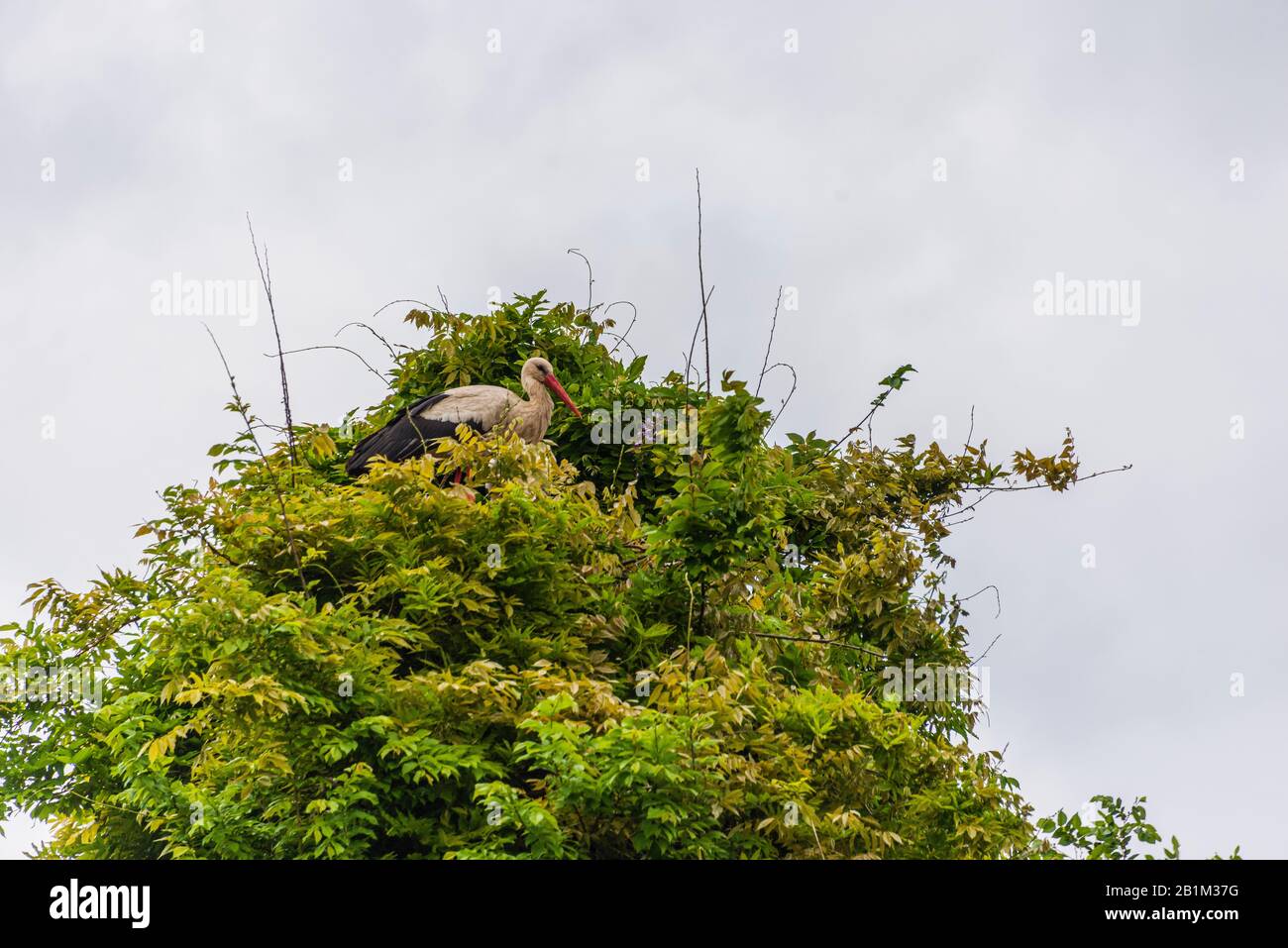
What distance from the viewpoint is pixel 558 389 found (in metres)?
12.2

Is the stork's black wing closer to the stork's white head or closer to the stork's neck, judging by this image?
the stork's neck

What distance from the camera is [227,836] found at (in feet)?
23.1

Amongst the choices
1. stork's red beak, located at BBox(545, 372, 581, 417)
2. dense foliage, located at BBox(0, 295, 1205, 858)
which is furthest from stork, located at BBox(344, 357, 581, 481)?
dense foliage, located at BBox(0, 295, 1205, 858)

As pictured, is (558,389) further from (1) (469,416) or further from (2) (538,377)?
Answer: (1) (469,416)

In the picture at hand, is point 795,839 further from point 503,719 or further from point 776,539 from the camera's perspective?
point 776,539

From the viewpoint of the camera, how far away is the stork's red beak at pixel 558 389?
11.9 metres

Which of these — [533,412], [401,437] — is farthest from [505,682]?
[533,412]

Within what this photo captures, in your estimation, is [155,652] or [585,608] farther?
[585,608]

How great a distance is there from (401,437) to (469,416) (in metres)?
0.72

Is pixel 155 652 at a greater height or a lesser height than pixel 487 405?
lesser
